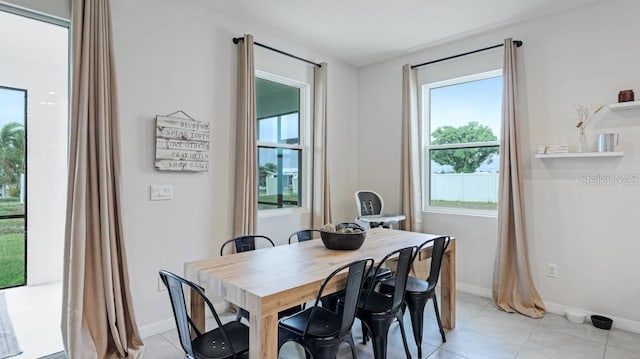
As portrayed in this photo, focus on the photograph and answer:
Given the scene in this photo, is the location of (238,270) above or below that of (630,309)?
above

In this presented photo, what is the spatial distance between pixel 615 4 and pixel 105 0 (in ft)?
13.4

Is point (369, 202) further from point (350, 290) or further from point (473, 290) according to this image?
point (350, 290)

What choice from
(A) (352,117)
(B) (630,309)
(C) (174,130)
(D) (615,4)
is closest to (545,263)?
(B) (630,309)

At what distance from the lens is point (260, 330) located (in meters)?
1.55

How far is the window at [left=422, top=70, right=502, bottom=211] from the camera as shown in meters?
3.87

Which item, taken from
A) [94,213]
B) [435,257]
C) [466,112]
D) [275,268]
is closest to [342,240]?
[275,268]

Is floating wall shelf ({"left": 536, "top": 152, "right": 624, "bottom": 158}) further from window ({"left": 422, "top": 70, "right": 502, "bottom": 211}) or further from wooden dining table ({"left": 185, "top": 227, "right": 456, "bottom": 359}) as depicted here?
wooden dining table ({"left": 185, "top": 227, "right": 456, "bottom": 359})

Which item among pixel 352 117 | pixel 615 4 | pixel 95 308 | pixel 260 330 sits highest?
pixel 615 4

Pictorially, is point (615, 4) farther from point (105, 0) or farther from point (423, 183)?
point (105, 0)

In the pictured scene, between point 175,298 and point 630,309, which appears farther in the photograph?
point 630,309

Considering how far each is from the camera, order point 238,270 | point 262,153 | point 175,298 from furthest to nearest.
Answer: point 262,153, point 238,270, point 175,298

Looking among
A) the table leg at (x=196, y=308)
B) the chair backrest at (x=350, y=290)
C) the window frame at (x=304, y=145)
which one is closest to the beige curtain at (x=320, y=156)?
the window frame at (x=304, y=145)

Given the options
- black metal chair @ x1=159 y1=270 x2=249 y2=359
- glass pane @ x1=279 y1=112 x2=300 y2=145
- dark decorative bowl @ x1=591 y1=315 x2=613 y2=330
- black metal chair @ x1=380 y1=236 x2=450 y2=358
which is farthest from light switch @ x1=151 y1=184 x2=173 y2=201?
dark decorative bowl @ x1=591 y1=315 x2=613 y2=330

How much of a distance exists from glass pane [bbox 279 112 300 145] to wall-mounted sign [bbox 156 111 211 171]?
3.47 ft
